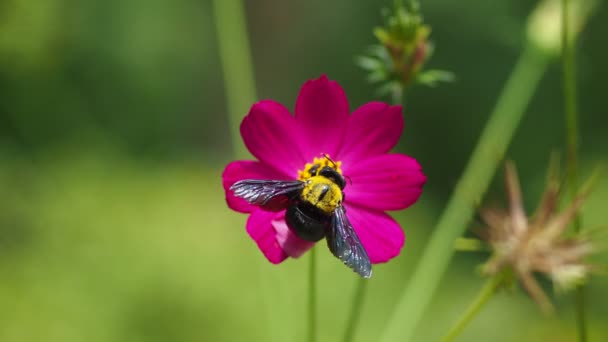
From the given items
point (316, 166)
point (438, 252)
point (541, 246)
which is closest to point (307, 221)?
point (316, 166)

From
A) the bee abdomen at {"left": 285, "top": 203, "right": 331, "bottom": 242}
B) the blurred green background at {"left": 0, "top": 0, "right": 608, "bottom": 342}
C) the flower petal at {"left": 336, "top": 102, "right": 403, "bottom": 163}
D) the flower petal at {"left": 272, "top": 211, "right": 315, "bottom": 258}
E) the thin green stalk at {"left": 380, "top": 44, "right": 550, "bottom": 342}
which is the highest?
the flower petal at {"left": 336, "top": 102, "right": 403, "bottom": 163}

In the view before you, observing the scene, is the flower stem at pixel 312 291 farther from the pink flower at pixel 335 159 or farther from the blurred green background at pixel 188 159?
the blurred green background at pixel 188 159

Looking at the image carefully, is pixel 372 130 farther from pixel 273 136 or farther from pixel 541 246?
pixel 541 246

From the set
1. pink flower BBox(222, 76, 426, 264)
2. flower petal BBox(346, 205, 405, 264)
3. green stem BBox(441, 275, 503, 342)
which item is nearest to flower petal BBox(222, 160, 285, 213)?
pink flower BBox(222, 76, 426, 264)

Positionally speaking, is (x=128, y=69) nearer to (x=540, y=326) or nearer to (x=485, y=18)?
(x=485, y=18)

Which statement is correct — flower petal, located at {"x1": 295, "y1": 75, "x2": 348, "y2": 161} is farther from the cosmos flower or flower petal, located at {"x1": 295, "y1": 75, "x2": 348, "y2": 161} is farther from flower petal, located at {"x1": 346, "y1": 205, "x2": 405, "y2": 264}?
the cosmos flower

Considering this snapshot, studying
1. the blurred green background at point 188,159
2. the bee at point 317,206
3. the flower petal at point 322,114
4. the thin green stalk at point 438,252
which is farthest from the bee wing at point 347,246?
the blurred green background at point 188,159

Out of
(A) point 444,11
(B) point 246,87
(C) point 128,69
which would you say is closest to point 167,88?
(C) point 128,69
